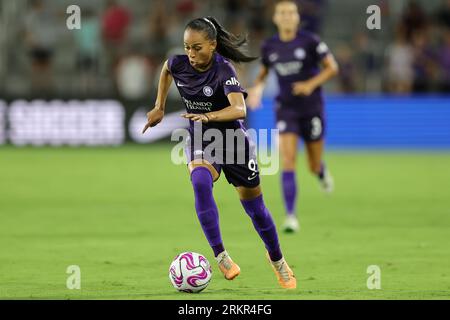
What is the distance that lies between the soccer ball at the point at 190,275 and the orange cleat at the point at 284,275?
587 millimetres

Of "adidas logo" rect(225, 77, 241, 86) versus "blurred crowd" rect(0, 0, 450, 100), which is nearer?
"adidas logo" rect(225, 77, 241, 86)

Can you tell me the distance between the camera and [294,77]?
12.7m

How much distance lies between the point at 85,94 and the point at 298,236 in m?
12.3

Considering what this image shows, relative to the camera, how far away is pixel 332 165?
64.9 feet

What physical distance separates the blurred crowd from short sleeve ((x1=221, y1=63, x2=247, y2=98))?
47.9 feet

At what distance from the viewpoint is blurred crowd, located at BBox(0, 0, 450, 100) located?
75.7ft

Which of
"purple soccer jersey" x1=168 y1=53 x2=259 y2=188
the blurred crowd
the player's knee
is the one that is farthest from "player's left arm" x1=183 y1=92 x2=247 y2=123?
→ the blurred crowd

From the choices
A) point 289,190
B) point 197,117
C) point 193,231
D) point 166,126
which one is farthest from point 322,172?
point 166,126

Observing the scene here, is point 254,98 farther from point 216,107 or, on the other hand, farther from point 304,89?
point 216,107

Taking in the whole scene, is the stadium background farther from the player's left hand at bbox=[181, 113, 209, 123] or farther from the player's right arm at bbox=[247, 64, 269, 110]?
the player's left hand at bbox=[181, 113, 209, 123]

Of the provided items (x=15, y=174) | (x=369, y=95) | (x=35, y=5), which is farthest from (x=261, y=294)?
(x=35, y=5)

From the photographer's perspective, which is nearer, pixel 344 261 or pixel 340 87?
pixel 344 261

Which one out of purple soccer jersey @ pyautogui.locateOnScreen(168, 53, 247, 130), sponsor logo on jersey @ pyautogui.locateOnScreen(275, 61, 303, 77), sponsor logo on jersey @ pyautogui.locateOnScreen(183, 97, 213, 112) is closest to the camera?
purple soccer jersey @ pyautogui.locateOnScreen(168, 53, 247, 130)
